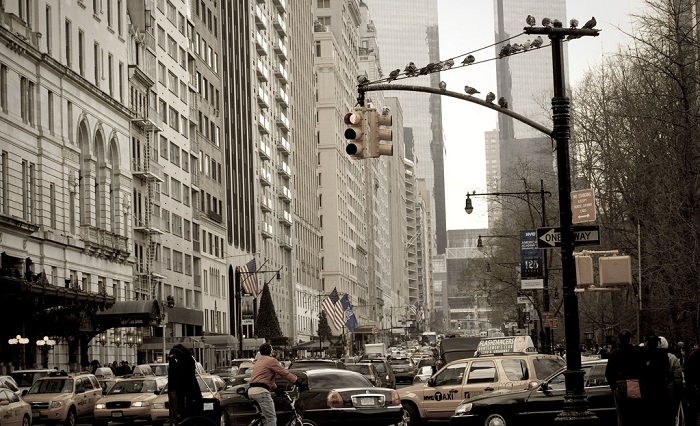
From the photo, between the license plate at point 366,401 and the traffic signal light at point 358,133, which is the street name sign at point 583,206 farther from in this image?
the license plate at point 366,401

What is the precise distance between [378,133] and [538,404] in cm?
635

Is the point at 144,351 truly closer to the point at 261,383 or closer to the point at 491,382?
the point at 491,382

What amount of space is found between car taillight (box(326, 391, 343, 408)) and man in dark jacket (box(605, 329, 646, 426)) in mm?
6427

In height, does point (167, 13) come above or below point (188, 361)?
above

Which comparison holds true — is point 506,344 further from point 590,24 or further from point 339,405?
point 590,24

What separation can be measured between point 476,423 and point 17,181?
1550 inches

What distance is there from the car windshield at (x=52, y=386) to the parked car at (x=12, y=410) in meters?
4.79

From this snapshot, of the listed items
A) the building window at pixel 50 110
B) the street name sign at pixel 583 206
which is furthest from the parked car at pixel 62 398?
the building window at pixel 50 110

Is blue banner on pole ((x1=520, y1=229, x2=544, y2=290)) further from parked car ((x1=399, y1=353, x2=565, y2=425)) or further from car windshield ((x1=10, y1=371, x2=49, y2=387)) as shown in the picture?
parked car ((x1=399, y1=353, x2=565, y2=425))

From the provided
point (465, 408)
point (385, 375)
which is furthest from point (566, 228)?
point (385, 375)

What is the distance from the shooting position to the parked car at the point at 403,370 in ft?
217

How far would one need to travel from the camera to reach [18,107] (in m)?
60.2

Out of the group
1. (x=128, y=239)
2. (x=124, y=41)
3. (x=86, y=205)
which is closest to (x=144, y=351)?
(x=128, y=239)

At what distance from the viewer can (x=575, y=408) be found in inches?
808
